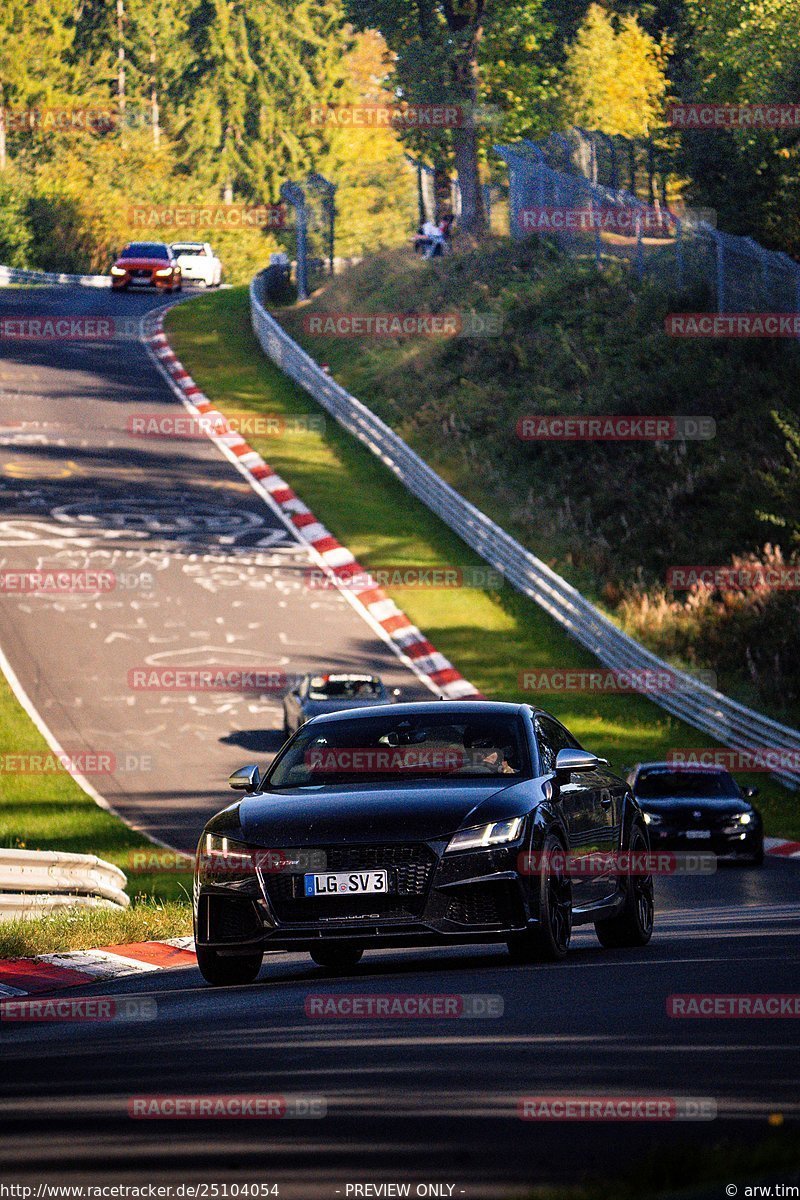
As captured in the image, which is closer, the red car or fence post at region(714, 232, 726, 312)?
fence post at region(714, 232, 726, 312)

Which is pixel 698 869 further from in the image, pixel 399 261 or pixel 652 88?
pixel 652 88

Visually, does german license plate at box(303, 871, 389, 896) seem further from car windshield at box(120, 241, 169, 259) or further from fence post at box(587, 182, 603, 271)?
car windshield at box(120, 241, 169, 259)

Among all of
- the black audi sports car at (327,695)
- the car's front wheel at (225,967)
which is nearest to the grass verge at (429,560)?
the black audi sports car at (327,695)

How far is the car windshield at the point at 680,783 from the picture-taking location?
73.5 feet

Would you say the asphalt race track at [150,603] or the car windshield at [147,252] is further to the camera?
the car windshield at [147,252]

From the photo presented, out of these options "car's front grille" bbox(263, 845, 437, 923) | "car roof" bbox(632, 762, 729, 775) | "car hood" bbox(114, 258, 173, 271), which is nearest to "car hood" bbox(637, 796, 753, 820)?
"car roof" bbox(632, 762, 729, 775)

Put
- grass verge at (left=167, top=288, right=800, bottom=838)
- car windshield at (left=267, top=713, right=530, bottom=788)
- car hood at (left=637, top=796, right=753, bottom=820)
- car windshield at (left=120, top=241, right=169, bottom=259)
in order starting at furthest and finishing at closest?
car windshield at (left=120, top=241, right=169, bottom=259) < grass verge at (left=167, top=288, right=800, bottom=838) < car hood at (left=637, top=796, right=753, bottom=820) < car windshield at (left=267, top=713, right=530, bottom=788)

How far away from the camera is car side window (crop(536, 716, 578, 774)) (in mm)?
11062

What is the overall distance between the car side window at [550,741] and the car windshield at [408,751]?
185 mm

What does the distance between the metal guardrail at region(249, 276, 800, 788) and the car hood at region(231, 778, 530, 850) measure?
51.6ft

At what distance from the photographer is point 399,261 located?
59469mm

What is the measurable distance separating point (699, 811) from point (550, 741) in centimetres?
1064

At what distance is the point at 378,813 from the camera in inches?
391

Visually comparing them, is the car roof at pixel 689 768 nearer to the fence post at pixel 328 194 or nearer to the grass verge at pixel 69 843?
the grass verge at pixel 69 843
